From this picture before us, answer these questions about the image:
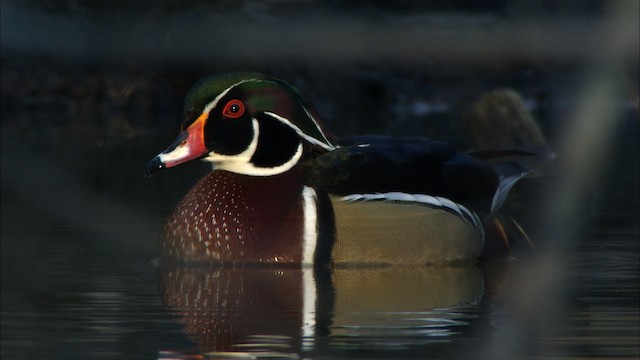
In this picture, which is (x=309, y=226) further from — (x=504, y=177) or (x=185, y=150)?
(x=504, y=177)

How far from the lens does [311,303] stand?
6465 millimetres

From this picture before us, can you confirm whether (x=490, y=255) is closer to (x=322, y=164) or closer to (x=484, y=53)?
(x=322, y=164)

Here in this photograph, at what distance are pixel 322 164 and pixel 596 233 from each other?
1564mm

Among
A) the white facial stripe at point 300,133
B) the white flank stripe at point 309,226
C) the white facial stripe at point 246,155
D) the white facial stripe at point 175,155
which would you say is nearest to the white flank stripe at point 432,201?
the white flank stripe at point 309,226

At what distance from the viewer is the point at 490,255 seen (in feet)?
26.5

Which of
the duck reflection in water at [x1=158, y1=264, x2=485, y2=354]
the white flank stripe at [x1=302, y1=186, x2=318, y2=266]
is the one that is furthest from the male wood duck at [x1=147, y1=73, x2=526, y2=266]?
the duck reflection in water at [x1=158, y1=264, x2=485, y2=354]

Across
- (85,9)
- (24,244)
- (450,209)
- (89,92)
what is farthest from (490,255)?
(89,92)

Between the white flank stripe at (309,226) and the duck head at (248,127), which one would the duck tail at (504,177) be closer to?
the duck head at (248,127)

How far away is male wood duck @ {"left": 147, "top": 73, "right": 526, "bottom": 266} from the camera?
7652mm

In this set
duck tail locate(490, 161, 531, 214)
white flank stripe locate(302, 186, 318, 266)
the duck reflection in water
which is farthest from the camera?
duck tail locate(490, 161, 531, 214)

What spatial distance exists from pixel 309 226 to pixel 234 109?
66 cm

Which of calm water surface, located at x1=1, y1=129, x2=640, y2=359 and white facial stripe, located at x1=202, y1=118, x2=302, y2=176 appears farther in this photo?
white facial stripe, located at x1=202, y1=118, x2=302, y2=176

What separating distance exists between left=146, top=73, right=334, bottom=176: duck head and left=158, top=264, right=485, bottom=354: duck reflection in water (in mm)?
573

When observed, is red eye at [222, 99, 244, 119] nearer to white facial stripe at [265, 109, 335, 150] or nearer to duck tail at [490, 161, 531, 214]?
white facial stripe at [265, 109, 335, 150]
